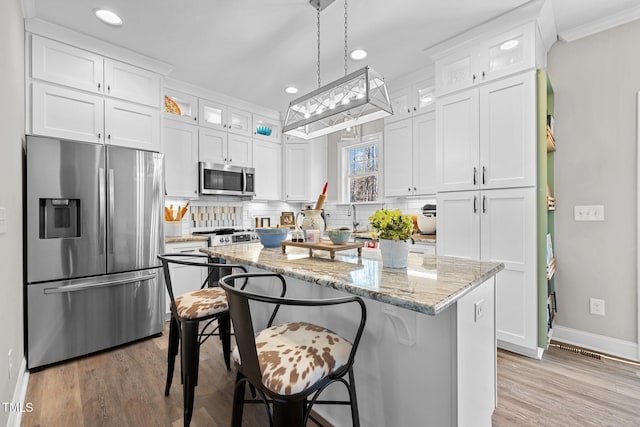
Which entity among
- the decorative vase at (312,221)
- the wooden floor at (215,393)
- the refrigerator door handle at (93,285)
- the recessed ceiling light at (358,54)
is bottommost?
the wooden floor at (215,393)

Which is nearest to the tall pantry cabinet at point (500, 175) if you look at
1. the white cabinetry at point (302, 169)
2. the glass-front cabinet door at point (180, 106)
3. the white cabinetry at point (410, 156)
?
the white cabinetry at point (410, 156)

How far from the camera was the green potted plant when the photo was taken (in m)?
1.33

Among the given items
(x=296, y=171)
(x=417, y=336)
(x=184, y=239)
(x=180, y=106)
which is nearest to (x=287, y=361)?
(x=417, y=336)

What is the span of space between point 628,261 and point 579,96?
4.85 feet

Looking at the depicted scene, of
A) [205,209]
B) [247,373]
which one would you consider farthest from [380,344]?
[205,209]

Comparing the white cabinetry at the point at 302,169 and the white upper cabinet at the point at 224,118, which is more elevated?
the white upper cabinet at the point at 224,118

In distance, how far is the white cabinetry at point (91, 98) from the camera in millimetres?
2488

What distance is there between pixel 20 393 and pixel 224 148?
3.12 metres

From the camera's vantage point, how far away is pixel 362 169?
4.65m

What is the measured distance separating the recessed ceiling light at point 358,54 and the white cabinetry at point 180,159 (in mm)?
2191

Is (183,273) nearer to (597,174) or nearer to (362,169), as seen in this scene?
(362,169)

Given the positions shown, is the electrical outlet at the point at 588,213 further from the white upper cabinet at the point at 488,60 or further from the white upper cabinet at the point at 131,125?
the white upper cabinet at the point at 131,125

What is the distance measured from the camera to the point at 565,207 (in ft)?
9.00

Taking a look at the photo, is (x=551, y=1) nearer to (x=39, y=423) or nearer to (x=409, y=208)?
(x=409, y=208)
